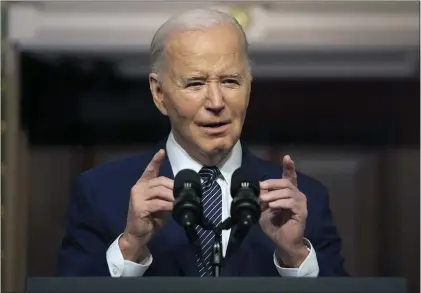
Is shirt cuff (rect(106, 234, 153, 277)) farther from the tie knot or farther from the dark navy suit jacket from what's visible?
the tie knot

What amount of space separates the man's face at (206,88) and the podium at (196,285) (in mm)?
297

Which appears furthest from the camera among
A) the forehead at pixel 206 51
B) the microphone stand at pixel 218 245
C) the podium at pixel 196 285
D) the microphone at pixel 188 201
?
the forehead at pixel 206 51

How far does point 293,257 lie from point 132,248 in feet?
1.16

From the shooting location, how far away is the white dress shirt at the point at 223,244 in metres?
1.96

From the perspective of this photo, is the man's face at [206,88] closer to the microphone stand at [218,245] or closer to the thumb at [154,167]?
the thumb at [154,167]

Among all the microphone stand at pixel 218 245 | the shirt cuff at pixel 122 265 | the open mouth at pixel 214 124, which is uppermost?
the open mouth at pixel 214 124

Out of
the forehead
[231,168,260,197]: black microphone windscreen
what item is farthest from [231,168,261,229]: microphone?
the forehead

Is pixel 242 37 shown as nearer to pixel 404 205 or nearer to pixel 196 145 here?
pixel 196 145

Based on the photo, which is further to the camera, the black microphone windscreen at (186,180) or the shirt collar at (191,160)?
the shirt collar at (191,160)

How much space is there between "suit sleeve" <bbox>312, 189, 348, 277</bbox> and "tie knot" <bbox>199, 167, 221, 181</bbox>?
25 centimetres

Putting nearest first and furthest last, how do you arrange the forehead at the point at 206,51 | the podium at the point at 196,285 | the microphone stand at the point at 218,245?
the microphone stand at the point at 218,245 → the podium at the point at 196,285 → the forehead at the point at 206,51

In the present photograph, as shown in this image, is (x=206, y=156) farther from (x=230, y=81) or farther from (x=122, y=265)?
(x=122, y=265)

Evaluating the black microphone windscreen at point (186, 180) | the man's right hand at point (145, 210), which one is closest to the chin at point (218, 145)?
the man's right hand at point (145, 210)

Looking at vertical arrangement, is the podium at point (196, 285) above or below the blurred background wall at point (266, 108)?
below
